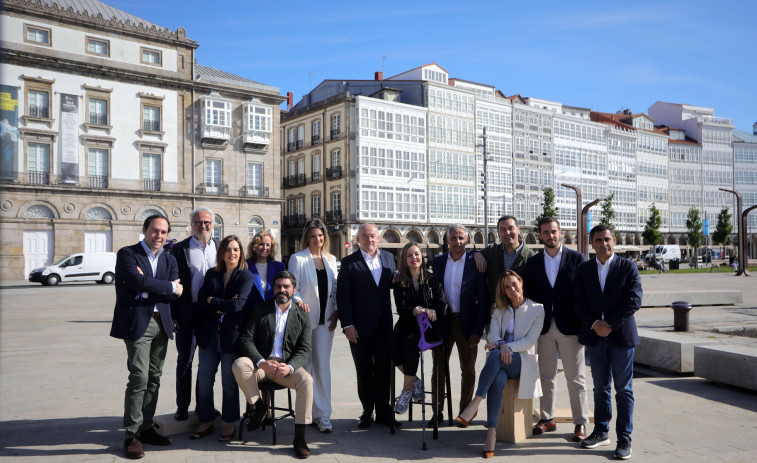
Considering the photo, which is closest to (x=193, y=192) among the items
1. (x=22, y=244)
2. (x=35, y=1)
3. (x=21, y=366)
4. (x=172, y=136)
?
(x=172, y=136)

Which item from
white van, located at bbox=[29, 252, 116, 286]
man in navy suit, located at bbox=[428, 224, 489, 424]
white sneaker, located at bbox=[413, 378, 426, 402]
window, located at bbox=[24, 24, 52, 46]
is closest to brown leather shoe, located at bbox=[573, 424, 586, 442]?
man in navy suit, located at bbox=[428, 224, 489, 424]

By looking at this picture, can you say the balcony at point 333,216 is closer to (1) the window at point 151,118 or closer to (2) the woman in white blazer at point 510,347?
(1) the window at point 151,118

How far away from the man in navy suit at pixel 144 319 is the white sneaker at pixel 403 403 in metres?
2.18

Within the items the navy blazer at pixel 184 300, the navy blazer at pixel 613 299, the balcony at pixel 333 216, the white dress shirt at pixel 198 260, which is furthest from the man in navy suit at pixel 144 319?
the balcony at pixel 333 216

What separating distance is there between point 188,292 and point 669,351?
6631 millimetres

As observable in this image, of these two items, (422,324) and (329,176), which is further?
(329,176)

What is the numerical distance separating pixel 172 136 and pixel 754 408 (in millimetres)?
41238

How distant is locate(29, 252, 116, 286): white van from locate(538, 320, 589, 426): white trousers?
3195 cm

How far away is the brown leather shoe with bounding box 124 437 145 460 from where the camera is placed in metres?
5.06

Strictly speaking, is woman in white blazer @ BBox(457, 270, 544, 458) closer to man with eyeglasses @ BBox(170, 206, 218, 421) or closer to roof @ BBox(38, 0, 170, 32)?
man with eyeglasses @ BBox(170, 206, 218, 421)

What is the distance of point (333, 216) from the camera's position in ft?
169

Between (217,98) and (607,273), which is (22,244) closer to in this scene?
(217,98)

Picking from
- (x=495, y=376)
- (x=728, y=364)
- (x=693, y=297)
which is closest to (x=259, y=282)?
(x=495, y=376)

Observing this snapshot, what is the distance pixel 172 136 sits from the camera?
4250 cm
